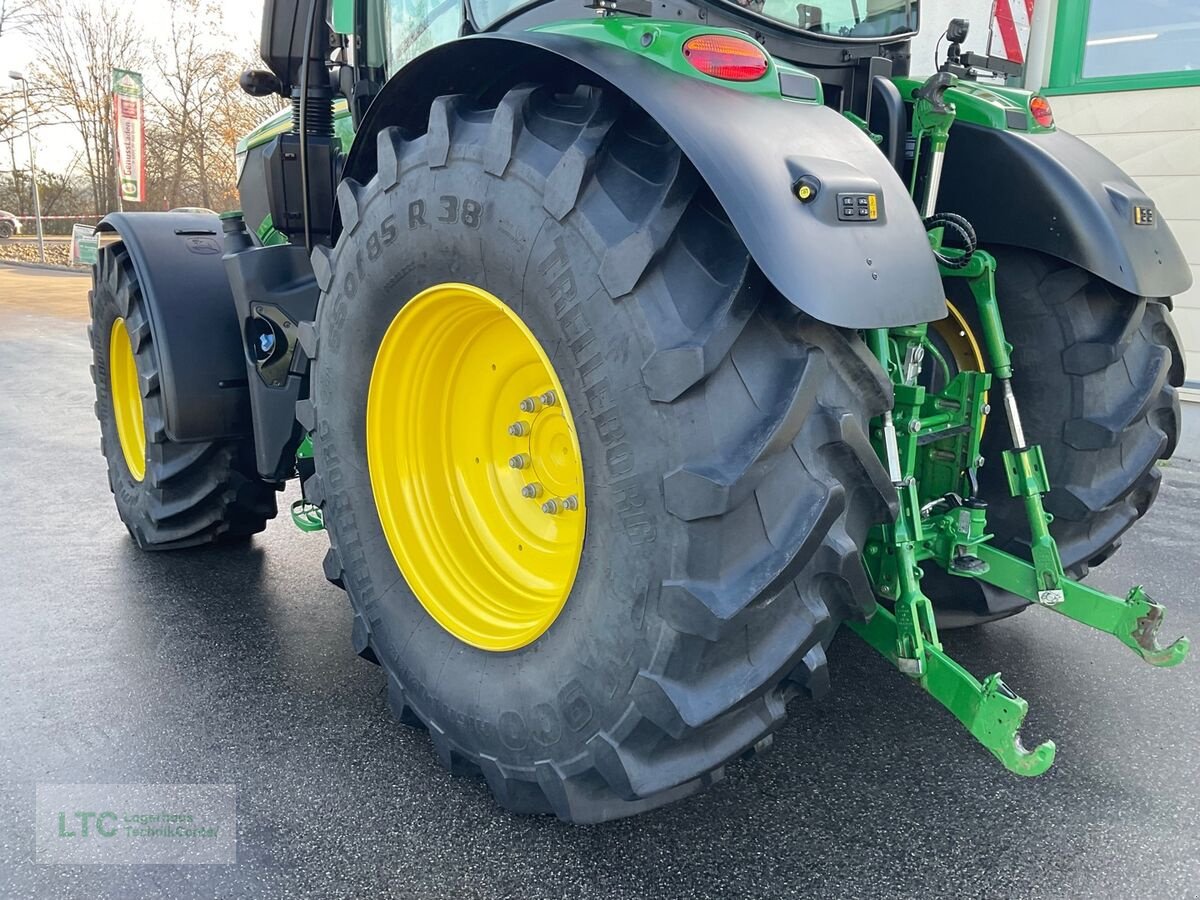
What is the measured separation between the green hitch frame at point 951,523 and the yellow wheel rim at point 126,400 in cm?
297

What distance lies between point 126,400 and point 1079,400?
3455 millimetres

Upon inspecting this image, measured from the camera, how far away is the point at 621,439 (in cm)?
160

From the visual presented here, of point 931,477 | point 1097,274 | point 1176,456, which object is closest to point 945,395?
point 931,477

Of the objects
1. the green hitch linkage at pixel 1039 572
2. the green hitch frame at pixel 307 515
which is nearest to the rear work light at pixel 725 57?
the green hitch linkage at pixel 1039 572

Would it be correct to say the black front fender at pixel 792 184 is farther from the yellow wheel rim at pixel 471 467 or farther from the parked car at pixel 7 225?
the parked car at pixel 7 225

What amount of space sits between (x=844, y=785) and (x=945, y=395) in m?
0.94

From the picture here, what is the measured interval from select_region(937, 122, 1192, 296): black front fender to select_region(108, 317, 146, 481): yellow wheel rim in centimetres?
307

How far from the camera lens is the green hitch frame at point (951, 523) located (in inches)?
73.2

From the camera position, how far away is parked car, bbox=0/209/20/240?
2581 centimetres

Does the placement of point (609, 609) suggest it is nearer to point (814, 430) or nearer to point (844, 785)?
point (814, 430)

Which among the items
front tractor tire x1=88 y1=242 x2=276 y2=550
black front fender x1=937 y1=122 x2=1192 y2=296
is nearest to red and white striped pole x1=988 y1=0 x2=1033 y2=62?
black front fender x1=937 y1=122 x2=1192 y2=296

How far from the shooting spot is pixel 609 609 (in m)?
1.67

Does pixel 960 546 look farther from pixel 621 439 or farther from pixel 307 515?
pixel 307 515

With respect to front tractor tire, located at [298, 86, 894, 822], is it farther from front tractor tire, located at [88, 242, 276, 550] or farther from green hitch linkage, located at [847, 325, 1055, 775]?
front tractor tire, located at [88, 242, 276, 550]
